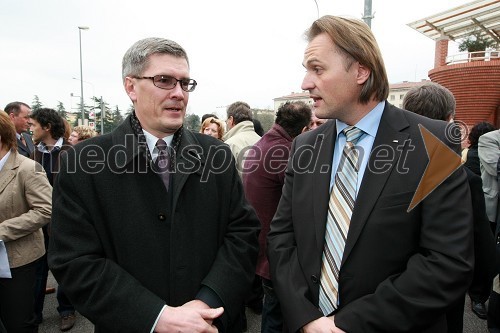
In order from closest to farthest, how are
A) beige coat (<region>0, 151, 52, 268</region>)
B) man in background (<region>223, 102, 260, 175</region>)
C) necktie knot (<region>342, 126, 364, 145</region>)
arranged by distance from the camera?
necktie knot (<region>342, 126, 364, 145</region>) → beige coat (<region>0, 151, 52, 268</region>) → man in background (<region>223, 102, 260, 175</region>)

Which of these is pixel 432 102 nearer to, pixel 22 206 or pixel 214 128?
pixel 22 206

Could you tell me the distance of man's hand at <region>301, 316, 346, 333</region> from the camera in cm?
153

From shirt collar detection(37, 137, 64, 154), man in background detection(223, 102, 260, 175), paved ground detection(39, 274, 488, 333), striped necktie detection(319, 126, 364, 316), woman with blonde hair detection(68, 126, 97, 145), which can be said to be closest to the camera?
striped necktie detection(319, 126, 364, 316)

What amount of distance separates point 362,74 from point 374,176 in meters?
0.53

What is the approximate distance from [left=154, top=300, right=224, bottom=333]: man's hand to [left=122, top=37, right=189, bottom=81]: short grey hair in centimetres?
113

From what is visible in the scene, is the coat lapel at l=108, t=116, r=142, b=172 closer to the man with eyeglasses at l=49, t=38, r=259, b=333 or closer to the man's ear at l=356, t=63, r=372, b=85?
the man with eyeglasses at l=49, t=38, r=259, b=333

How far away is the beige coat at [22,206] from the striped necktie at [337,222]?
2165 millimetres

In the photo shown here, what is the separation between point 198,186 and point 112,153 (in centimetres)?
44

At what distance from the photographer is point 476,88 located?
54.1 feet

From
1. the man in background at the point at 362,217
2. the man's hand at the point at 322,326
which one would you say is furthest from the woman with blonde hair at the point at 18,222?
the man's hand at the point at 322,326

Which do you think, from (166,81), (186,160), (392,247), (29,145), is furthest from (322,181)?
(29,145)

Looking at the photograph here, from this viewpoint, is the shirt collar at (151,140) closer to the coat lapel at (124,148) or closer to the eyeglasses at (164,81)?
the coat lapel at (124,148)

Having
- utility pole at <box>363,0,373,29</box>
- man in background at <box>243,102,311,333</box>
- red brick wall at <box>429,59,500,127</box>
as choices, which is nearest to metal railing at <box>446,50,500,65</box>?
red brick wall at <box>429,59,500,127</box>

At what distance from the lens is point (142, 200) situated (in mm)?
1633
